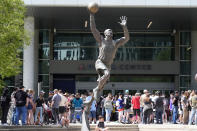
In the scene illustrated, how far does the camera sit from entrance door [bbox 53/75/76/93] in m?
40.3

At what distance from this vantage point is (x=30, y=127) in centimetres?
1661

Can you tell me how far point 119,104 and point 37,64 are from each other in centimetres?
1847

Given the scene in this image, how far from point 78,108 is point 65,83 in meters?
19.1

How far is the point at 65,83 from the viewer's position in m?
40.3

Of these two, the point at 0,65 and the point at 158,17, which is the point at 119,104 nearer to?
the point at 0,65

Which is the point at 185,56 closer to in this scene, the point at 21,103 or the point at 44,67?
the point at 44,67

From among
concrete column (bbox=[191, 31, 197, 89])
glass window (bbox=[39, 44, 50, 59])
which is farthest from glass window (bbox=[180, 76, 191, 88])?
glass window (bbox=[39, 44, 50, 59])

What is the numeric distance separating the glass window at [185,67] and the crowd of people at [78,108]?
1551 cm

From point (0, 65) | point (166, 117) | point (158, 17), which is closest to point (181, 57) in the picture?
point (158, 17)

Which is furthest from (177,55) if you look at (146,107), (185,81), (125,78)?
(146,107)

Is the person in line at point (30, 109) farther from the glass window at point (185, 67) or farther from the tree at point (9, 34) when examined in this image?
the glass window at point (185, 67)

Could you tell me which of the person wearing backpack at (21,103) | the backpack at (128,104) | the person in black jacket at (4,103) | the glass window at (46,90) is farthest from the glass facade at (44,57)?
the person wearing backpack at (21,103)

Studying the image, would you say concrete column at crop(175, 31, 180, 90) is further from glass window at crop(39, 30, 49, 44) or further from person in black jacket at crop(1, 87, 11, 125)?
person in black jacket at crop(1, 87, 11, 125)

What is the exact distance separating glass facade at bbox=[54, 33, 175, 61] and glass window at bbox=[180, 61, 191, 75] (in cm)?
121
